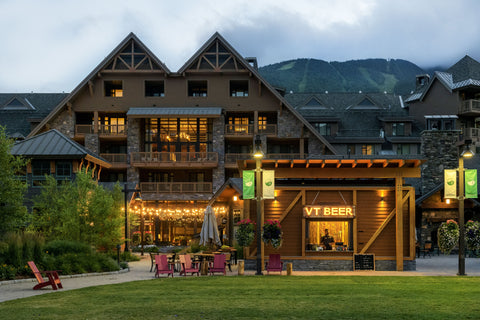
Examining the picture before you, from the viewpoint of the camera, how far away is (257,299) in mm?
12164

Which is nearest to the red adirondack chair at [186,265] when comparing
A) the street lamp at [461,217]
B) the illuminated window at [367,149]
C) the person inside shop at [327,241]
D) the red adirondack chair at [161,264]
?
the red adirondack chair at [161,264]

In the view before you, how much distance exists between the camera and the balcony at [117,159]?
137 feet

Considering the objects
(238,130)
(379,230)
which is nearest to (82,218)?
(379,230)

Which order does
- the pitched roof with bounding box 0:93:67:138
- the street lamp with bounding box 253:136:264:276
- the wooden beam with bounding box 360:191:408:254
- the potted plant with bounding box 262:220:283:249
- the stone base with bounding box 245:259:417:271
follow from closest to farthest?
1. the street lamp with bounding box 253:136:264:276
2. the potted plant with bounding box 262:220:283:249
3. the stone base with bounding box 245:259:417:271
4. the wooden beam with bounding box 360:191:408:254
5. the pitched roof with bounding box 0:93:67:138

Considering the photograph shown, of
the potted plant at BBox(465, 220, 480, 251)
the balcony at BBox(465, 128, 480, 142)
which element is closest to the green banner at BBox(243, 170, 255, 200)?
the potted plant at BBox(465, 220, 480, 251)

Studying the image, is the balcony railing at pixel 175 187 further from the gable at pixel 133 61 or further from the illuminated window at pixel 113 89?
the gable at pixel 133 61

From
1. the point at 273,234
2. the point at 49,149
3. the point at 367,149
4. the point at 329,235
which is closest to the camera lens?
the point at 273,234

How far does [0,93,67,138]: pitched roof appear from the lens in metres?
46.6

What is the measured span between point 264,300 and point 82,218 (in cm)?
1292

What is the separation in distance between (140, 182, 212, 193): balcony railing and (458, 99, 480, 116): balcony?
23.1m

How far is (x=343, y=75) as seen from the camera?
170m

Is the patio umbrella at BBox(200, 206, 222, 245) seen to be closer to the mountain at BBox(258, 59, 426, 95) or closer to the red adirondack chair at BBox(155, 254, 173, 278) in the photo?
the red adirondack chair at BBox(155, 254, 173, 278)

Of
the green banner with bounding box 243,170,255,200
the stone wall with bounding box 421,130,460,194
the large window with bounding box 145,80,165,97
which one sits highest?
the large window with bounding box 145,80,165,97

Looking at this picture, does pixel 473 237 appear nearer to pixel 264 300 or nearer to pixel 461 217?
pixel 461 217
